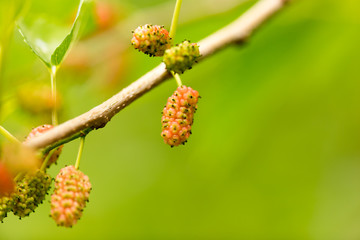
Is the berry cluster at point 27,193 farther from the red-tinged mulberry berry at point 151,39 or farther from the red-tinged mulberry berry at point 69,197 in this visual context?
the red-tinged mulberry berry at point 151,39

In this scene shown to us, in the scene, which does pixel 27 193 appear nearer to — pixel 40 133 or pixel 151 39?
pixel 40 133

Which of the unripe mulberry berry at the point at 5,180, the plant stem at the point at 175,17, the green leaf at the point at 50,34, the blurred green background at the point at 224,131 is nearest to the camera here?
the unripe mulberry berry at the point at 5,180

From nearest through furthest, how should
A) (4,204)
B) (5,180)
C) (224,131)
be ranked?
(5,180) < (4,204) < (224,131)

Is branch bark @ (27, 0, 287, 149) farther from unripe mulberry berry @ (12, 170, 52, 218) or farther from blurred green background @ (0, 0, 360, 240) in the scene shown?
blurred green background @ (0, 0, 360, 240)

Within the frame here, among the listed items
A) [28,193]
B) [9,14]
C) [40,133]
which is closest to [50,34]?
[9,14]

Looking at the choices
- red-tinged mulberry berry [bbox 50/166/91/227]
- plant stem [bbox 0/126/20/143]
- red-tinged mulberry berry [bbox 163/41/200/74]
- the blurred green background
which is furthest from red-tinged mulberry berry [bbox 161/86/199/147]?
the blurred green background

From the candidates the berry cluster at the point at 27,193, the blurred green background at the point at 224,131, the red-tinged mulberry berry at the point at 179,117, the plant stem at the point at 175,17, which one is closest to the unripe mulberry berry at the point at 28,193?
the berry cluster at the point at 27,193

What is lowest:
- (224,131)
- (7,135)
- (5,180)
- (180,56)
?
(5,180)
